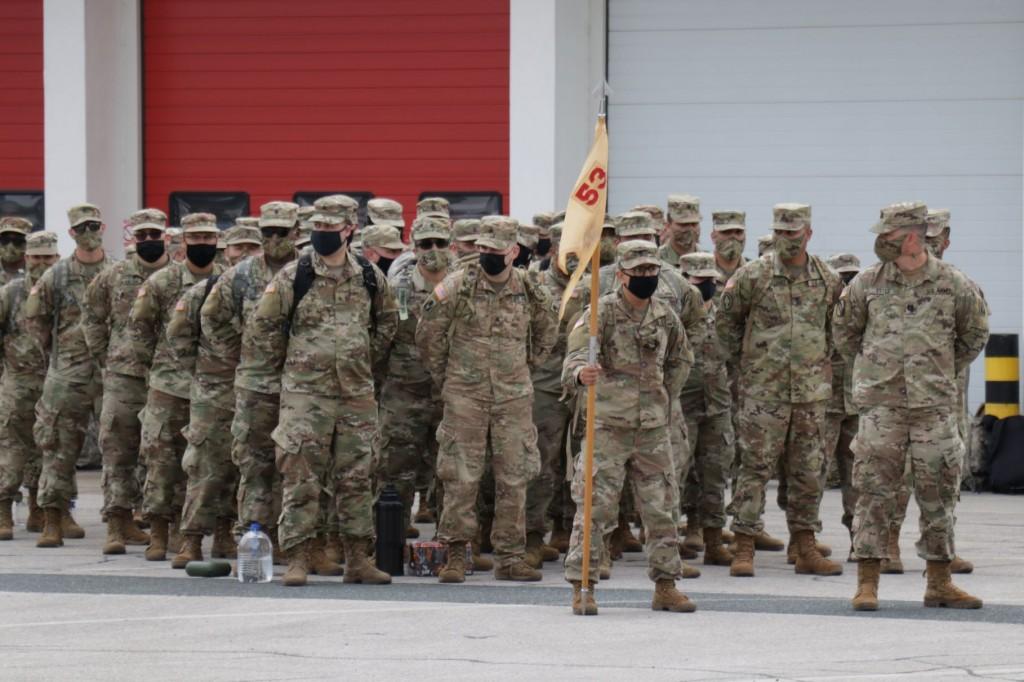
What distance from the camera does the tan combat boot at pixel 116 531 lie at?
13.6 meters

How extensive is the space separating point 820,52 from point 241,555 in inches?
442

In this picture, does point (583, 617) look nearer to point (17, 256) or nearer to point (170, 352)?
point (170, 352)

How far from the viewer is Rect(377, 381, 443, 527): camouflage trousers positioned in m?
13.0

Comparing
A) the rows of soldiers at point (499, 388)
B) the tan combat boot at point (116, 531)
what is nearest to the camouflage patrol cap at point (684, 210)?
the rows of soldiers at point (499, 388)

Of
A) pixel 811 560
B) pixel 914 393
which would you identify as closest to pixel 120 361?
pixel 811 560

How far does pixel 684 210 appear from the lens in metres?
14.1

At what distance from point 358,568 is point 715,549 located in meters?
2.56

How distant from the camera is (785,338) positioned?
41.4 feet

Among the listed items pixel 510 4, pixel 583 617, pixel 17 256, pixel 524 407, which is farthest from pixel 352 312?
pixel 510 4

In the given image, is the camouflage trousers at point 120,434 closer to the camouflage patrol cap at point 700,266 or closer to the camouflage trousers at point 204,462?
the camouflage trousers at point 204,462

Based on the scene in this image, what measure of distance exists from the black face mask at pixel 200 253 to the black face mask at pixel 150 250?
437 millimetres

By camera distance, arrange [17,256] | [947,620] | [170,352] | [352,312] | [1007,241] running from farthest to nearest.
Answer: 1. [1007,241]
2. [17,256]
3. [170,352]
4. [352,312]
5. [947,620]

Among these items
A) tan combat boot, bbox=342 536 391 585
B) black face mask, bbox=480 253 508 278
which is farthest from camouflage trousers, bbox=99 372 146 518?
black face mask, bbox=480 253 508 278

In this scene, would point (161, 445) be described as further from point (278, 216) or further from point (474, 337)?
point (474, 337)
